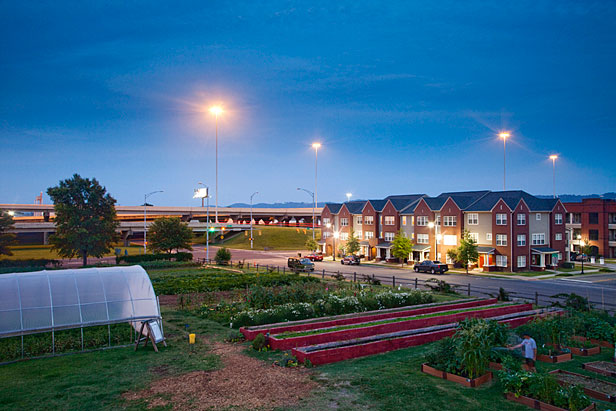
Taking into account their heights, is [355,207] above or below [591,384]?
→ above

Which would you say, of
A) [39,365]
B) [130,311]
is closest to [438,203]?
→ [130,311]

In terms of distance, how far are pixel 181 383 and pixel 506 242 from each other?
4954cm

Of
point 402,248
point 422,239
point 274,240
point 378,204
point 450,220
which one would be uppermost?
point 378,204

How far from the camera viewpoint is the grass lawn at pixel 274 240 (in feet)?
319

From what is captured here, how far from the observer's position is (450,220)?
60.1 meters

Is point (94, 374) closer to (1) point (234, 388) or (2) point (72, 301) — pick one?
(1) point (234, 388)

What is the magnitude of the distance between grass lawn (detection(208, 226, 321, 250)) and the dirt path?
77.7 meters

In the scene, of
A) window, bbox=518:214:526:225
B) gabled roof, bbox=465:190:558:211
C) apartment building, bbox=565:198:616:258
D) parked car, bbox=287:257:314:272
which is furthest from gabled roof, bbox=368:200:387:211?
apartment building, bbox=565:198:616:258

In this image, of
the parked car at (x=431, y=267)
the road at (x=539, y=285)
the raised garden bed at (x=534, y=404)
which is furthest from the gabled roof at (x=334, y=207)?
the raised garden bed at (x=534, y=404)

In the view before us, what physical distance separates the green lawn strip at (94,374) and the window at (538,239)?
5022cm

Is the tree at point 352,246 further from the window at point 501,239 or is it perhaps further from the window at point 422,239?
the window at point 501,239

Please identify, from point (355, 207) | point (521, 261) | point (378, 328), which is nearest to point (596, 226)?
point (521, 261)

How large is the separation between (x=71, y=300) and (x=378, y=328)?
13214 mm

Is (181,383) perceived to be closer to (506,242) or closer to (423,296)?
(423,296)
